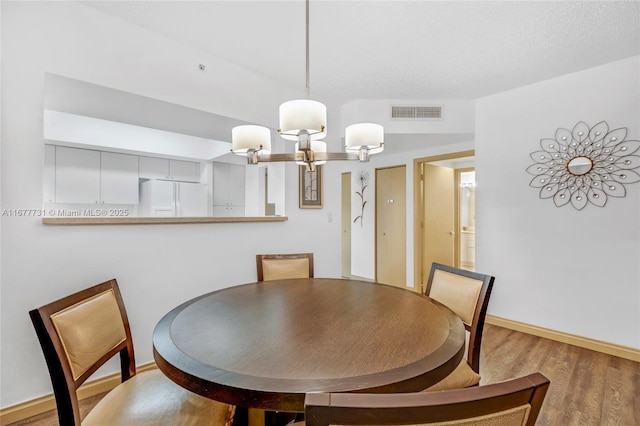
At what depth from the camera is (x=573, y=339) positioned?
274 centimetres

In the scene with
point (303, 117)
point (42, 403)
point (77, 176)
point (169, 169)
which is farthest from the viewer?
point (169, 169)

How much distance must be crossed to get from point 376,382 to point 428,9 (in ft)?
7.25

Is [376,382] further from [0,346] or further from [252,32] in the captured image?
[252,32]

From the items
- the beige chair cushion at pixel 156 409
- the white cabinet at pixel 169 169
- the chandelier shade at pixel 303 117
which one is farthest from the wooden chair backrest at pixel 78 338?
the white cabinet at pixel 169 169

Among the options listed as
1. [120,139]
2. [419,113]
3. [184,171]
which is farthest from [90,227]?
[419,113]

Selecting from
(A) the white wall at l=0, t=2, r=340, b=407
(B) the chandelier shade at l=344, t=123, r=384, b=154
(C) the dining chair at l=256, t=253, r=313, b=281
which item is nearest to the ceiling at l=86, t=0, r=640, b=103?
(A) the white wall at l=0, t=2, r=340, b=407

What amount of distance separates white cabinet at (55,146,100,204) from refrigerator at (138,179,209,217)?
56 centimetres

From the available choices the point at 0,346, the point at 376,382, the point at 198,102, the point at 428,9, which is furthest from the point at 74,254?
the point at 428,9

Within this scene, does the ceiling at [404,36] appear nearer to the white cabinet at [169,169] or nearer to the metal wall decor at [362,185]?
the metal wall decor at [362,185]

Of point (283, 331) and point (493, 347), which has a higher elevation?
point (283, 331)

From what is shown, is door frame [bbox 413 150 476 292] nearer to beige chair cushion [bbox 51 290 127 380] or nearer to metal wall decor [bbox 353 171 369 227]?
metal wall decor [bbox 353 171 369 227]

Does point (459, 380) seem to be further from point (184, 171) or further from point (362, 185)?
point (184, 171)

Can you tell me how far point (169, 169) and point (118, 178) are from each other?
67 cm

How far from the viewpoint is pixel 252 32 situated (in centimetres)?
221
